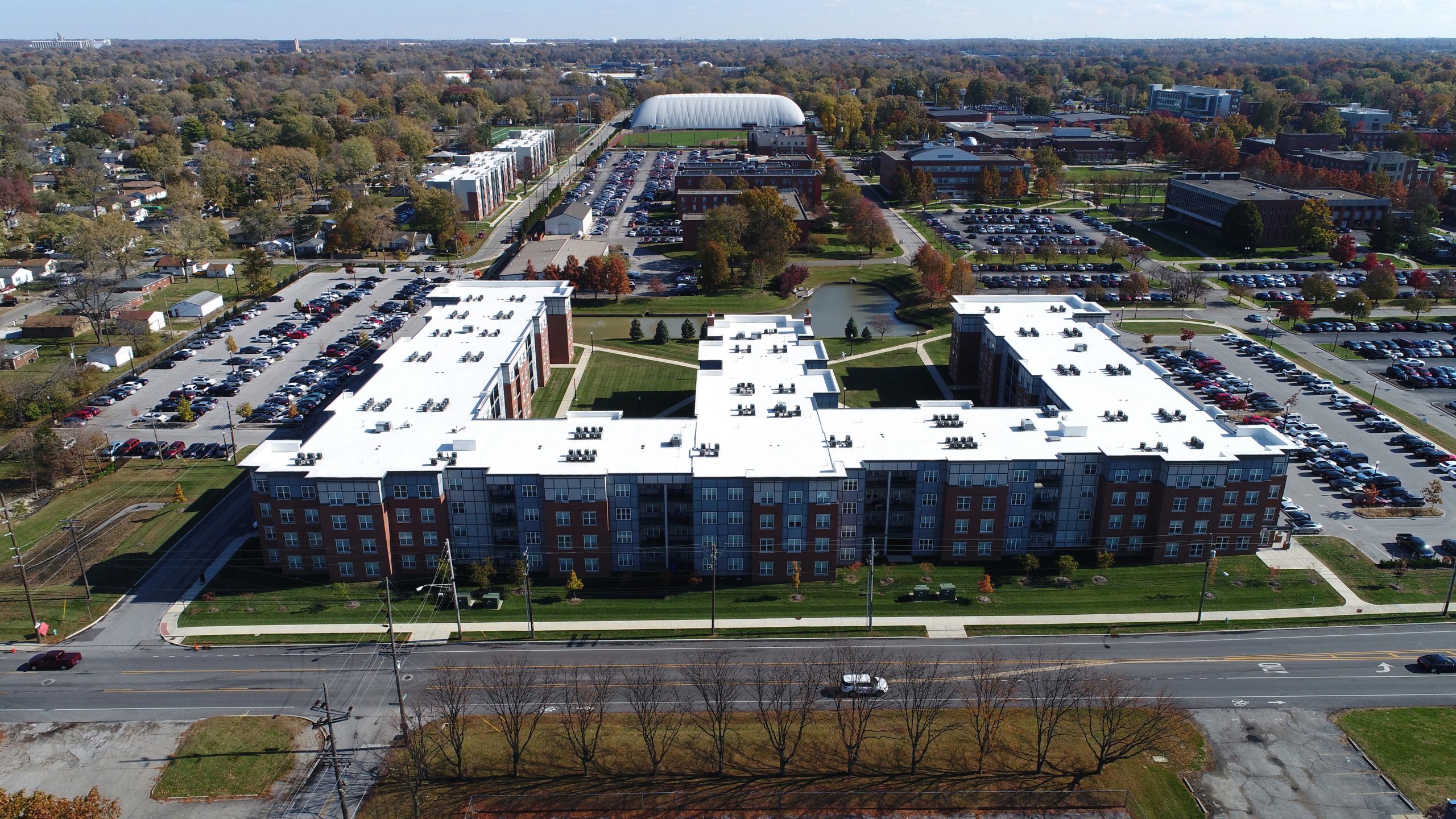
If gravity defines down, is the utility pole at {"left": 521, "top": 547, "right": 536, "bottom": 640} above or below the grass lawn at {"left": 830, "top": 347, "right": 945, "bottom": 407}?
below

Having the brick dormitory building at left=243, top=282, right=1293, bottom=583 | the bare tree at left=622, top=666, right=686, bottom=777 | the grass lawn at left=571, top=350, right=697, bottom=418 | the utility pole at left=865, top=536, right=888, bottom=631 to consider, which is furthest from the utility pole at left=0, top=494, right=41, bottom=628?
the utility pole at left=865, top=536, right=888, bottom=631

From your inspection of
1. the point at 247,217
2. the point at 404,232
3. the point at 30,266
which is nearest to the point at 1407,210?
the point at 404,232

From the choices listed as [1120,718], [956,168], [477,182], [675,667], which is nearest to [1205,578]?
[1120,718]

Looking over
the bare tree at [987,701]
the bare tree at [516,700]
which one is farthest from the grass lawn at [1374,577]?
the bare tree at [516,700]

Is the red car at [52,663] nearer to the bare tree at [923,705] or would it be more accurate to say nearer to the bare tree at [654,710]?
the bare tree at [654,710]

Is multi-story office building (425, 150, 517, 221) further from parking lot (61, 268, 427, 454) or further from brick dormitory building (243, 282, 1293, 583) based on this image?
brick dormitory building (243, 282, 1293, 583)

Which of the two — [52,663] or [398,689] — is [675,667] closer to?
[398,689]

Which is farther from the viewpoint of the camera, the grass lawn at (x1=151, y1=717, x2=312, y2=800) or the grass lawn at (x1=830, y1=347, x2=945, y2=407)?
the grass lawn at (x1=830, y1=347, x2=945, y2=407)

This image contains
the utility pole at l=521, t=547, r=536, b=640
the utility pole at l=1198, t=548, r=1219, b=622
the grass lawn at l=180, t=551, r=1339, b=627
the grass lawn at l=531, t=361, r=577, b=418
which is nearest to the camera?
the utility pole at l=521, t=547, r=536, b=640
